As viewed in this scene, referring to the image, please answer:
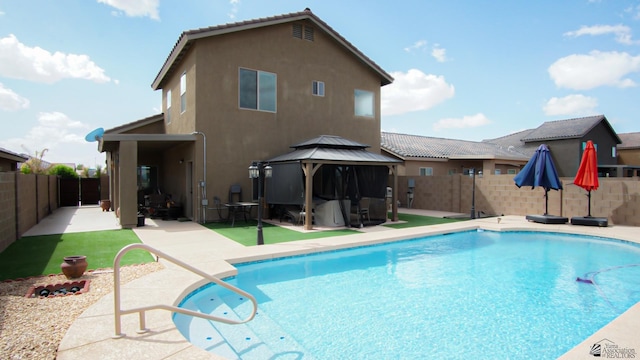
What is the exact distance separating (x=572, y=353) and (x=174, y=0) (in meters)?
13.1

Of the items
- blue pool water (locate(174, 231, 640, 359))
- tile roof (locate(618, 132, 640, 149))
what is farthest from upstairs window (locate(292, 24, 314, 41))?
tile roof (locate(618, 132, 640, 149))

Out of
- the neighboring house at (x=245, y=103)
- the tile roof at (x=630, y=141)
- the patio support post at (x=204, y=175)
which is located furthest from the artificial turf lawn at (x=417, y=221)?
the tile roof at (x=630, y=141)

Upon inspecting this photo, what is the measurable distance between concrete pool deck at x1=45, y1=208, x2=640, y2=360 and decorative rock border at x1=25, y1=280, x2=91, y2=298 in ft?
2.32

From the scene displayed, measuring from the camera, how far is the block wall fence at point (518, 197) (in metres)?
13.3

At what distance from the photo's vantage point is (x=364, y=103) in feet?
56.4

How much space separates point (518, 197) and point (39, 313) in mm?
16626

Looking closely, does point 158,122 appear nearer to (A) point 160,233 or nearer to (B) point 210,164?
(B) point 210,164

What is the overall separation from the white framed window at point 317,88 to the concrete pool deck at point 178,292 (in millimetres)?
6537

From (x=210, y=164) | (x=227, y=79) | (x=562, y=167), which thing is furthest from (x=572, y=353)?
(x=562, y=167)

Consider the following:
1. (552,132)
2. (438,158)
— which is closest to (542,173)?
(438,158)

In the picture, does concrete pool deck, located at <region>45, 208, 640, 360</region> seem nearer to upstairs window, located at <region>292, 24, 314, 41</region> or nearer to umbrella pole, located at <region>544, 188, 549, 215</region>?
umbrella pole, located at <region>544, 188, 549, 215</region>

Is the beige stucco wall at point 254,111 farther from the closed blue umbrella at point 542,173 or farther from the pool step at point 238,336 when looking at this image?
the pool step at point 238,336

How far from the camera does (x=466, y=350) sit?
14.8 feet

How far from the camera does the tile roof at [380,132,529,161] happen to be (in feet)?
73.8
